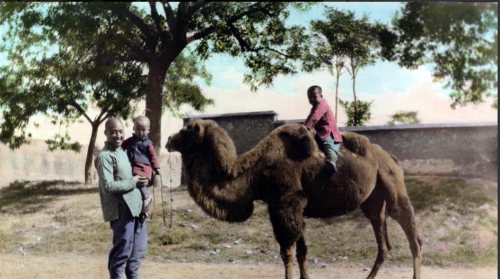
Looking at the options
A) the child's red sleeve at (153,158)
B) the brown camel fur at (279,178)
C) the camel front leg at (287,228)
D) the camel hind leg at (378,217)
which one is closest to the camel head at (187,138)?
the brown camel fur at (279,178)

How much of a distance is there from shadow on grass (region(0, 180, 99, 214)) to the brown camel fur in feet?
6.20

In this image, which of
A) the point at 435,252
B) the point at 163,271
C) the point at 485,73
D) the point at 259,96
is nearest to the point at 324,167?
the point at 259,96

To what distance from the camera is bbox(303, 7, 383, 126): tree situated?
577 centimetres

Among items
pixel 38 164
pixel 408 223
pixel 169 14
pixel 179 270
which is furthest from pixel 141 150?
pixel 408 223

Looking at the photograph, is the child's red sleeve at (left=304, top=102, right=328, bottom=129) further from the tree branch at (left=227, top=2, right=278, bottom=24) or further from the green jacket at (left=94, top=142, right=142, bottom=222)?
the green jacket at (left=94, top=142, right=142, bottom=222)

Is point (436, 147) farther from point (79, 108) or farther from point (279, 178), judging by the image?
point (79, 108)

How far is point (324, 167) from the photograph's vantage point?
17.3 feet

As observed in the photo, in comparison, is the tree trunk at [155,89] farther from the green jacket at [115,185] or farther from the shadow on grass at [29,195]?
the shadow on grass at [29,195]

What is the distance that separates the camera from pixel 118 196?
15.7ft

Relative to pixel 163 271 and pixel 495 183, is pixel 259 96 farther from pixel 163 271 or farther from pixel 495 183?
pixel 495 183

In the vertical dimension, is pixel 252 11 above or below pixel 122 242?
above

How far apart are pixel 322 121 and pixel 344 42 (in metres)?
1.11

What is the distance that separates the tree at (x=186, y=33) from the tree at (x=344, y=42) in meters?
0.24

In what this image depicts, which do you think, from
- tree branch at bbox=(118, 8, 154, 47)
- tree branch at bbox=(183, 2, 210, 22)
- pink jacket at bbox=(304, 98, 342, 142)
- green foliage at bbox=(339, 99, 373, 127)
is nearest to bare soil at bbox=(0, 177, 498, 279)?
green foliage at bbox=(339, 99, 373, 127)
